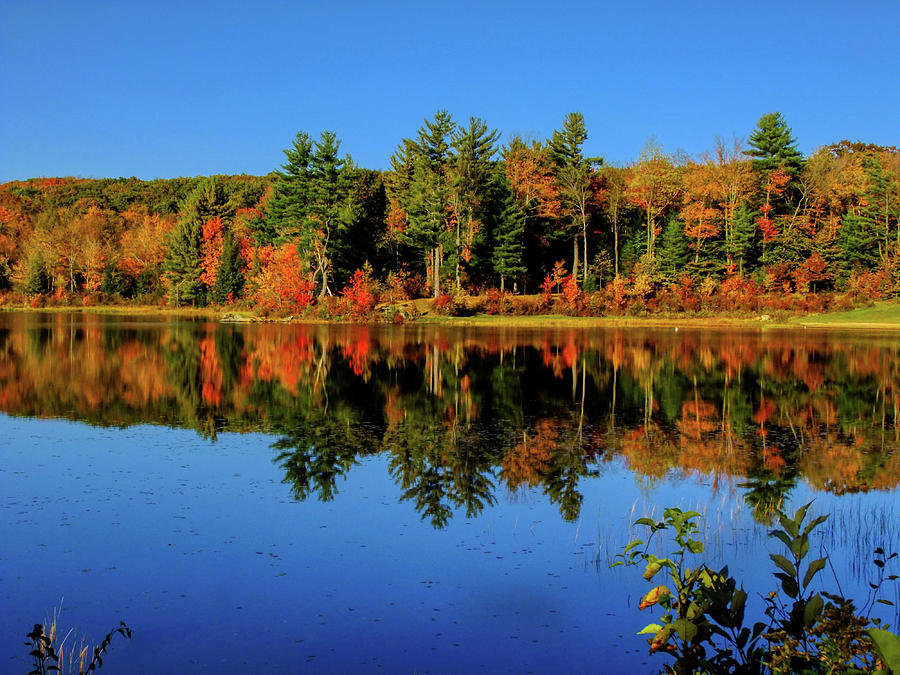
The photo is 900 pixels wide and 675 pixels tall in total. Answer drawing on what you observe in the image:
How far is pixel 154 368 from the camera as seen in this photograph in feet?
84.7

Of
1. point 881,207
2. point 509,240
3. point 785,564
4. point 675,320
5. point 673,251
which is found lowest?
point 675,320

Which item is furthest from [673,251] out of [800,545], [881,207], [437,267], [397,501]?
[800,545]

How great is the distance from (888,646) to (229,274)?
77372 millimetres

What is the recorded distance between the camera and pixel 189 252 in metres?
80.0

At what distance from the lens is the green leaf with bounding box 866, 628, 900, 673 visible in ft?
9.21

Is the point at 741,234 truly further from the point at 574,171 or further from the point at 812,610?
the point at 812,610

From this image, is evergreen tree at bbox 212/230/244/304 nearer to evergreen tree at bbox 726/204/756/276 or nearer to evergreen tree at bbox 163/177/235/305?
evergreen tree at bbox 163/177/235/305

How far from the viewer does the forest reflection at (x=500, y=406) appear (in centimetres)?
1210

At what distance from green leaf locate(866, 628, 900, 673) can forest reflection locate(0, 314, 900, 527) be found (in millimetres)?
6782

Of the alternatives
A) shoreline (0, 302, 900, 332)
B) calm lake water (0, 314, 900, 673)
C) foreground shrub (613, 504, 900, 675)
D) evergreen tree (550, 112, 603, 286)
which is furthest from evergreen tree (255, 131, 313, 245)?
foreground shrub (613, 504, 900, 675)

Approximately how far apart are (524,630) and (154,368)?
2195 cm

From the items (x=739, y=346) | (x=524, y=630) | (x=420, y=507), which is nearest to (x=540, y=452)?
(x=420, y=507)

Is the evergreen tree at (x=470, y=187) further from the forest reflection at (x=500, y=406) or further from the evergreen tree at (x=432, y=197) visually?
the forest reflection at (x=500, y=406)

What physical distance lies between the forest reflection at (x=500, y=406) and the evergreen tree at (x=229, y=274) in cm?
3960
